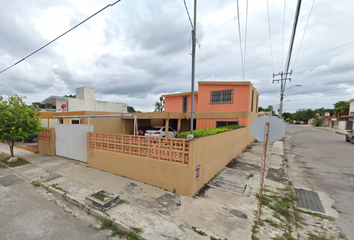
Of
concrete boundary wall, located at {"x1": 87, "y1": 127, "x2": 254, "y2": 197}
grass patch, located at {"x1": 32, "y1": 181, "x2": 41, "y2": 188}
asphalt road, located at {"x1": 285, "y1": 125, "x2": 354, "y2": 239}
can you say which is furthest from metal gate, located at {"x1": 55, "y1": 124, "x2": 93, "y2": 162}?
asphalt road, located at {"x1": 285, "y1": 125, "x2": 354, "y2": 239}

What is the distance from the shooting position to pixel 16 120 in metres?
7.24

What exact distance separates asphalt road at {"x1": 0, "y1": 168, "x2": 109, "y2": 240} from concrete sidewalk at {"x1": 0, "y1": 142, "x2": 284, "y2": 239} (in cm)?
37

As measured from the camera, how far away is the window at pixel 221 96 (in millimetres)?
11812

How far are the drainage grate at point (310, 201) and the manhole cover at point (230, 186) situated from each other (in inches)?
57.7

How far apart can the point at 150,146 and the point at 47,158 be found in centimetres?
686

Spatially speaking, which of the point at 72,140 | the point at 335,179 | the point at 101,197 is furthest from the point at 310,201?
the point at 72,140

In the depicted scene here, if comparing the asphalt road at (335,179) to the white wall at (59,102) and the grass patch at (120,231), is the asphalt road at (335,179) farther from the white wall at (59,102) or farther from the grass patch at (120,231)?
the white wall at (59,102)

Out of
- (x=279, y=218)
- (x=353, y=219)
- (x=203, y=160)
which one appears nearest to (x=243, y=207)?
(x=279, y=218)

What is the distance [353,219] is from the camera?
3.72 metres

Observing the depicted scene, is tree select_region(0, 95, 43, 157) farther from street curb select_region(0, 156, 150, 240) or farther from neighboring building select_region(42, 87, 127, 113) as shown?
neighboring building select_region(42, 87, 127, 113)

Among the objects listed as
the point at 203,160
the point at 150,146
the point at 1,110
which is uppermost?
the point at 1,110

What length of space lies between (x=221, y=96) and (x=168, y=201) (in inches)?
384

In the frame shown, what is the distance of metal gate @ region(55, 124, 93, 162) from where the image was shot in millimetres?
7061

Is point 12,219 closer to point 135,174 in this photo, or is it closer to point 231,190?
point 135,174
